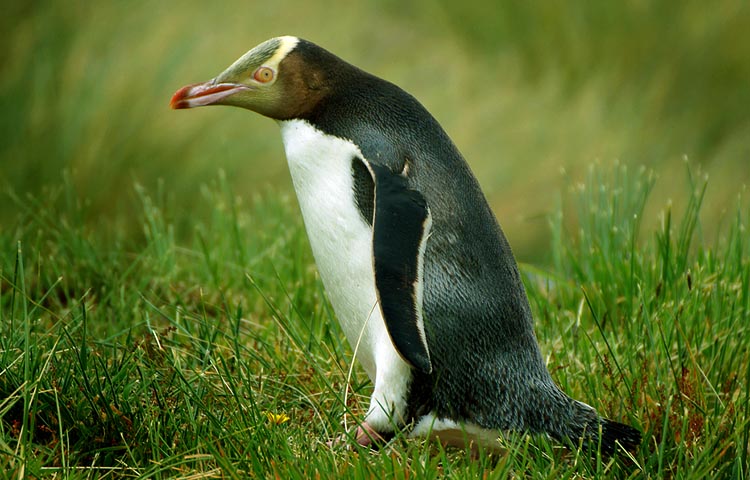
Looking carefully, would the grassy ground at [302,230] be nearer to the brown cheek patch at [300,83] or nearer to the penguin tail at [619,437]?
the penguin tail at [619,437]

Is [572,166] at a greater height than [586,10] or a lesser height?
lesser

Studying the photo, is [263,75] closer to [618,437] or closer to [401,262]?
[401,262]

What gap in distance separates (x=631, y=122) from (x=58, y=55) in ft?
10.7

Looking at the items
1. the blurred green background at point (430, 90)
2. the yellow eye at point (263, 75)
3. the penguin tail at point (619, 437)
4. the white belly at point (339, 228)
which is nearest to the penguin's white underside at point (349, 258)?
the white belly at point (339, 228)

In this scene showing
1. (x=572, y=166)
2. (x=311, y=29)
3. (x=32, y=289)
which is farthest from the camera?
(x=311, y=29)

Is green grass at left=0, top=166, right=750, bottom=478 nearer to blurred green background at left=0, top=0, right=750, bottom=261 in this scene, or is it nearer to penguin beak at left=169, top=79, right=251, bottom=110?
penguin beak at left=169, top=79, right=251, bottom=110

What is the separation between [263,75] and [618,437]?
1188 mm

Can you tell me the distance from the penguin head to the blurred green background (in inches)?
72.8

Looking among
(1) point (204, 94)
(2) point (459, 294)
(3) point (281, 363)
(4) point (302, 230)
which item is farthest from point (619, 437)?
(4) point (302, 230)

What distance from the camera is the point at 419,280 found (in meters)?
2.45

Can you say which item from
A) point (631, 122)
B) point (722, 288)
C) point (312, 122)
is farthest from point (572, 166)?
point (312, 122)

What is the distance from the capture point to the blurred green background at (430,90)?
5.18m

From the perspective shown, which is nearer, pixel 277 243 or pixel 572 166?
pixel 277 243

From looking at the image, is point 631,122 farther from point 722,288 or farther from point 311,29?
point 722,288
